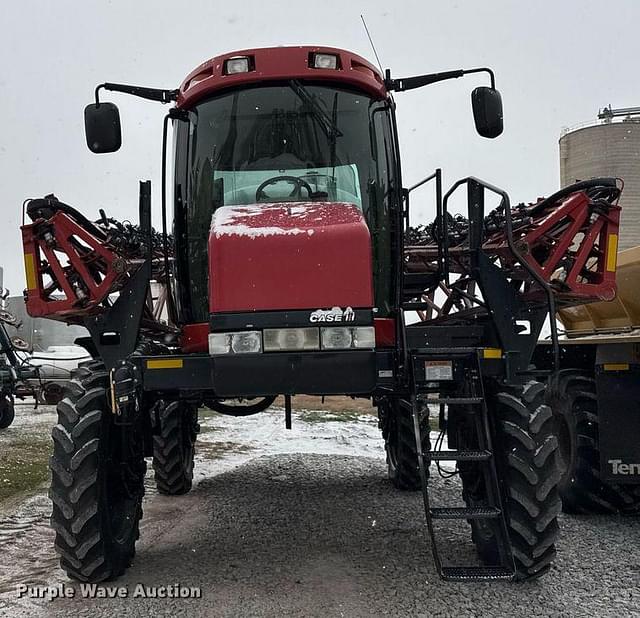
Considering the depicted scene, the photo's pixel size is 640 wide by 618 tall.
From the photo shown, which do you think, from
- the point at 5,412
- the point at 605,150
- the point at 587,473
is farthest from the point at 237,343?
the point at 605,150

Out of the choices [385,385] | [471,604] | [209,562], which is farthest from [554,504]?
[209,562]

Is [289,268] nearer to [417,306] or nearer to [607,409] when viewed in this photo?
[417,306]

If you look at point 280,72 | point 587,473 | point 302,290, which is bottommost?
point 587,473

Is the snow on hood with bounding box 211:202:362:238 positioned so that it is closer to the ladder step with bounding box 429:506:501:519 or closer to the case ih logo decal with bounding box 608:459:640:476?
the ladder step with bounding box 429:506:501:519

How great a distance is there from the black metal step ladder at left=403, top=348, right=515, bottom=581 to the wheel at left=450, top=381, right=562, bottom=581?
106mm

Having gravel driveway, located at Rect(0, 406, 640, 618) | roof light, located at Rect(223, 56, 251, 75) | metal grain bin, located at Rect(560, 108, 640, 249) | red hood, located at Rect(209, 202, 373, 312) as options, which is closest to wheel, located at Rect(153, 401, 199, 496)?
gravel driveway, located at Rect(0, 406, 640, 618)

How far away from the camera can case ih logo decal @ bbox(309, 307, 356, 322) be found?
399 cm

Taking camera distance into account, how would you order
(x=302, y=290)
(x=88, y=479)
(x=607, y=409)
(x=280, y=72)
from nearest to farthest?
(x=302, y=290) < (x=88, y=479) < (x=280, y=72) < (x=607, y=409)

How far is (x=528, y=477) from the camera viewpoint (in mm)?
4090

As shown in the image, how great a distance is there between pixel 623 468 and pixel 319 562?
8.21ft

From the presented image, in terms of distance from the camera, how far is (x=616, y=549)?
5.11m

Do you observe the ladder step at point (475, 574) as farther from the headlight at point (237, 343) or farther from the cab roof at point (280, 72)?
the cab roof at point (280, 72)

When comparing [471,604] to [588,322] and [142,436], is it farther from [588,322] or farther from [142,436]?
[588,322]

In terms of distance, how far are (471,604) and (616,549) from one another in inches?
66.2
